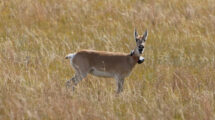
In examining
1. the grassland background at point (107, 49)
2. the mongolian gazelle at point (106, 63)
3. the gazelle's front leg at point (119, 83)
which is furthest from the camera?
the mongolian gazelle at point (106, 63)

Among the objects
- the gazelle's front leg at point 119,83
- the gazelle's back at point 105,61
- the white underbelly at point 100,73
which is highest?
the gazelle's back at point 105,61

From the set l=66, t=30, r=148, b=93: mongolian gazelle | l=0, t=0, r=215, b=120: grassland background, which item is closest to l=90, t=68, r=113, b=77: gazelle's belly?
l=66, t=30, r=148, b=93: mongolian gazelle

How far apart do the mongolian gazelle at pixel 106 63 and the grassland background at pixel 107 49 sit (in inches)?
5.7

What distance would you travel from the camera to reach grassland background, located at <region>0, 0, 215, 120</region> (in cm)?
678

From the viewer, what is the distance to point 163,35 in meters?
12.1

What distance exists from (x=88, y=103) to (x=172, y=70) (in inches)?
112

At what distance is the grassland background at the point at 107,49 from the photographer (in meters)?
6.78

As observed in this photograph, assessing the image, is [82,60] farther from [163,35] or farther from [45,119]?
[163,35]

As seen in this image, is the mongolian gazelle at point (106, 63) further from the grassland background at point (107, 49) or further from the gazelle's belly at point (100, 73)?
the grassland background at point (107, 49)

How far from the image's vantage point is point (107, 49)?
10.7m

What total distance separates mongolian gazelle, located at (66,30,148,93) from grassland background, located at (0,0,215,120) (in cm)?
14

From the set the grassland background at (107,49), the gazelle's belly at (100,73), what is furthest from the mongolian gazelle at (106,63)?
the grassland background at (107,49)

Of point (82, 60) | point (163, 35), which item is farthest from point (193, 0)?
point (82, 60)

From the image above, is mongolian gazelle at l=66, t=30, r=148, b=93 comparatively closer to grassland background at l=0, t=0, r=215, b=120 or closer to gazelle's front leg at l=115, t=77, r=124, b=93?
gazelle's front leg at l=115, t=77, r=124, b=93
